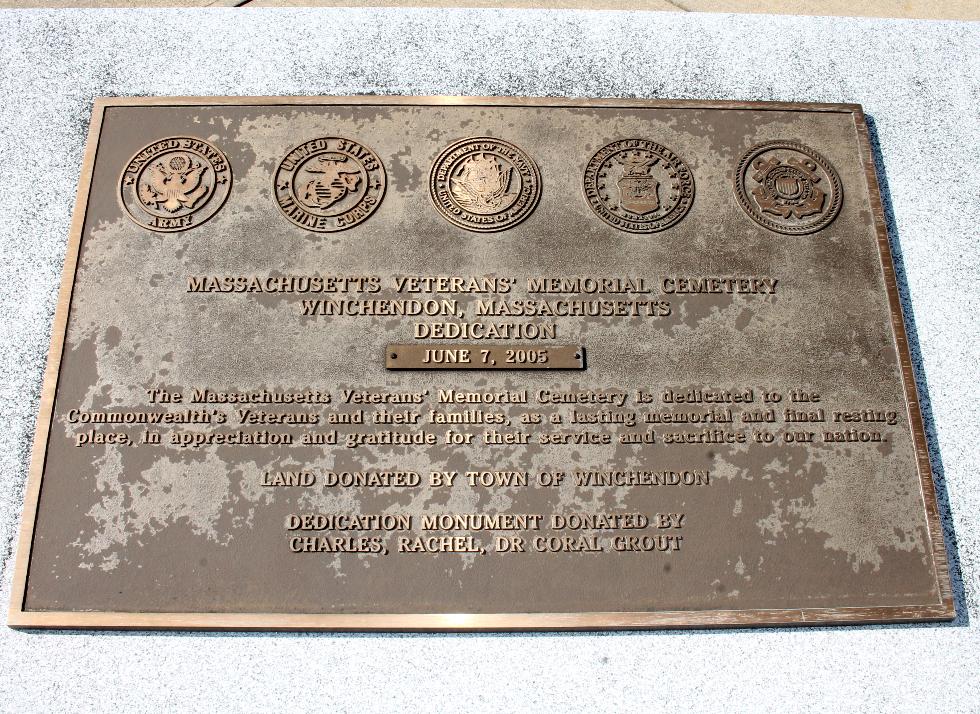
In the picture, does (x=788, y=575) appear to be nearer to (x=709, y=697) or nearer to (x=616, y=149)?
(x=709, y=697)

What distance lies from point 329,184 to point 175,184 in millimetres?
669

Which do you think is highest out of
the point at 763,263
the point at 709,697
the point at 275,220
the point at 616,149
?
the point at 616,149

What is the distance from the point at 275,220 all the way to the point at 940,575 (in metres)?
2.98

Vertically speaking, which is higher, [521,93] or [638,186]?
[521,93]

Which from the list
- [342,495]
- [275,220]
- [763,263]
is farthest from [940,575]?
[275,220]

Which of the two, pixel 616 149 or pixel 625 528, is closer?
pixel 625 528

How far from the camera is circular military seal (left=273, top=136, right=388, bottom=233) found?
3035 millimetres

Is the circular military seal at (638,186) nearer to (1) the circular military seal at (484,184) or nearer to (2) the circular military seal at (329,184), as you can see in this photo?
(1) the circular military seal at (484,184)

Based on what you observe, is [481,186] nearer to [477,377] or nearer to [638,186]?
[638,186]

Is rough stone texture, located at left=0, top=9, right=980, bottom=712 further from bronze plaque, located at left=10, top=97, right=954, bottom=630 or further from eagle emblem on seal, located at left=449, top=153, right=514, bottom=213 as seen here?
eagle emblem on seal, located at left=449, top=153, right=514, bottom=213

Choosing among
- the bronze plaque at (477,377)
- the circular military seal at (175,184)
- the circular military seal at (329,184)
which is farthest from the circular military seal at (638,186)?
the circular military seal at (175,184)

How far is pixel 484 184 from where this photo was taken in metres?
3.09

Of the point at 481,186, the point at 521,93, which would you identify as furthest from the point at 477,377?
the point at 521,93

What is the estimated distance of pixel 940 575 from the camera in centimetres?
265
